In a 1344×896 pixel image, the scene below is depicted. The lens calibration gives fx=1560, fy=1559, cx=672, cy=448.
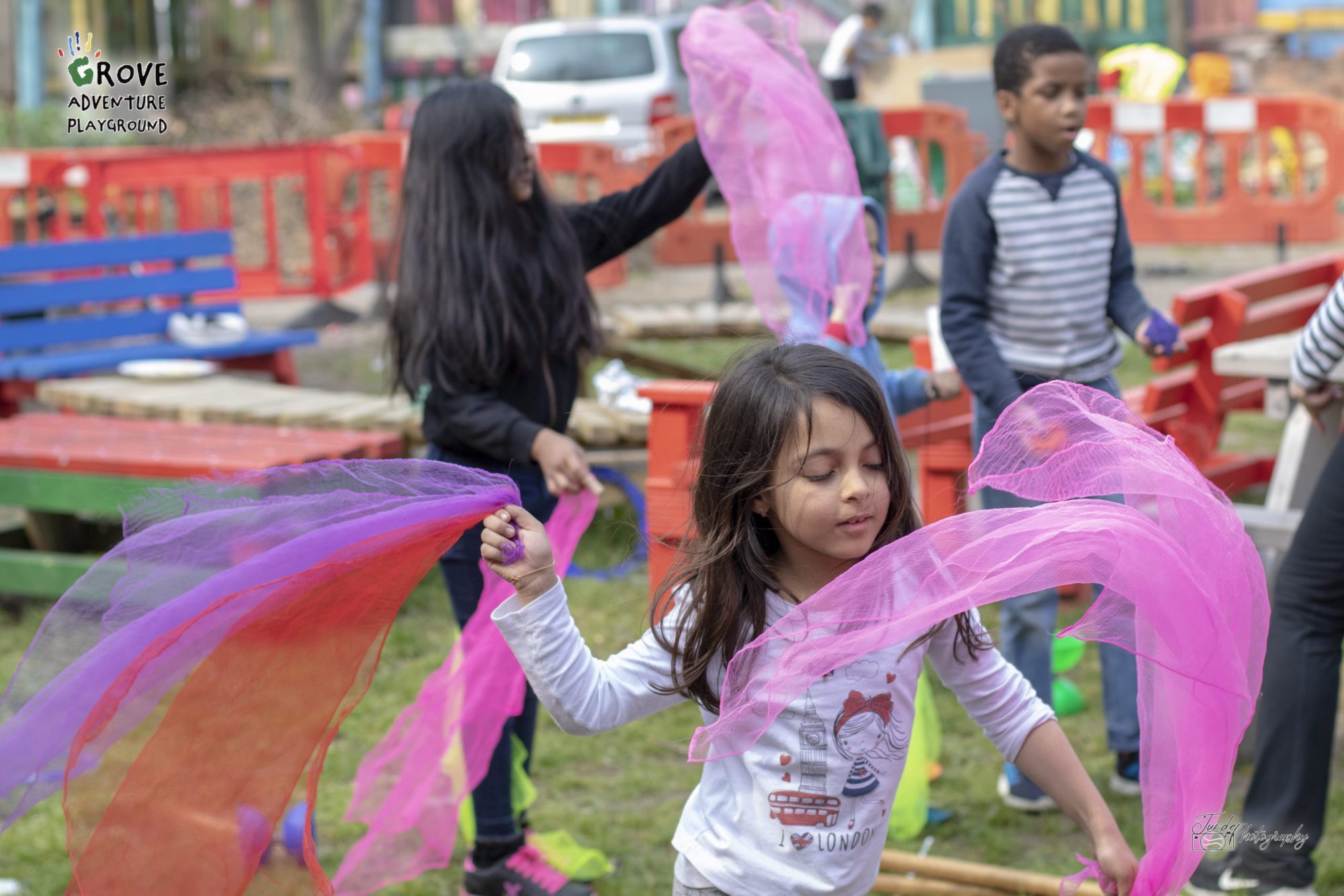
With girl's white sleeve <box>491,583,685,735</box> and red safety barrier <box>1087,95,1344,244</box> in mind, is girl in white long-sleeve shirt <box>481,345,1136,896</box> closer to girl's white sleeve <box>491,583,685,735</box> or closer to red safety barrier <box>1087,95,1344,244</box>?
girl's white sleeve <box>491,583,685,735</box>

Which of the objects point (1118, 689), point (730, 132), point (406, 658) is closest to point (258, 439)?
point (406, 658)

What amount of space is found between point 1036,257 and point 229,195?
9.72 metres

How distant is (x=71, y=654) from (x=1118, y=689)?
102 inches

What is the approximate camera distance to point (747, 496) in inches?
87.8

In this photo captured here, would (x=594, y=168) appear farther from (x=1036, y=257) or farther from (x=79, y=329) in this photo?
(x=1036, y=257)

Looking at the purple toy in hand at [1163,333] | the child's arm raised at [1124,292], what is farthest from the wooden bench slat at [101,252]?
the purple toy in hand at [1163,333]

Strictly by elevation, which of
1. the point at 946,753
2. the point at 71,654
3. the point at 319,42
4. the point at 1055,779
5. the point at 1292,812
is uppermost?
the point at 319,42

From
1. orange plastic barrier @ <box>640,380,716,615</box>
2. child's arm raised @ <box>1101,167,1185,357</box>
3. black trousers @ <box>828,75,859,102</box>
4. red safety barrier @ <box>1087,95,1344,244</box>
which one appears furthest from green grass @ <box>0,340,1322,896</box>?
black trousers @ <box>828,75,859,102</box>

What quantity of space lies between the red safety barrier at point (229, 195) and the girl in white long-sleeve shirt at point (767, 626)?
7.73 metres

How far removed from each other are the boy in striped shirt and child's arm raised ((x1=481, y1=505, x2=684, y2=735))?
168cm

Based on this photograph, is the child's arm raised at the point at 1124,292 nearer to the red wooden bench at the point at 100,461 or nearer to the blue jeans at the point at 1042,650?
the blue jeans at the point at 1042,650

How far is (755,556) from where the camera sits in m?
2.28

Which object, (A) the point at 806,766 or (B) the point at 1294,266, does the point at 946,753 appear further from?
(B) the point at 1294,266

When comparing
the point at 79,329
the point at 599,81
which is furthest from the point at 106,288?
the point at 599,81
